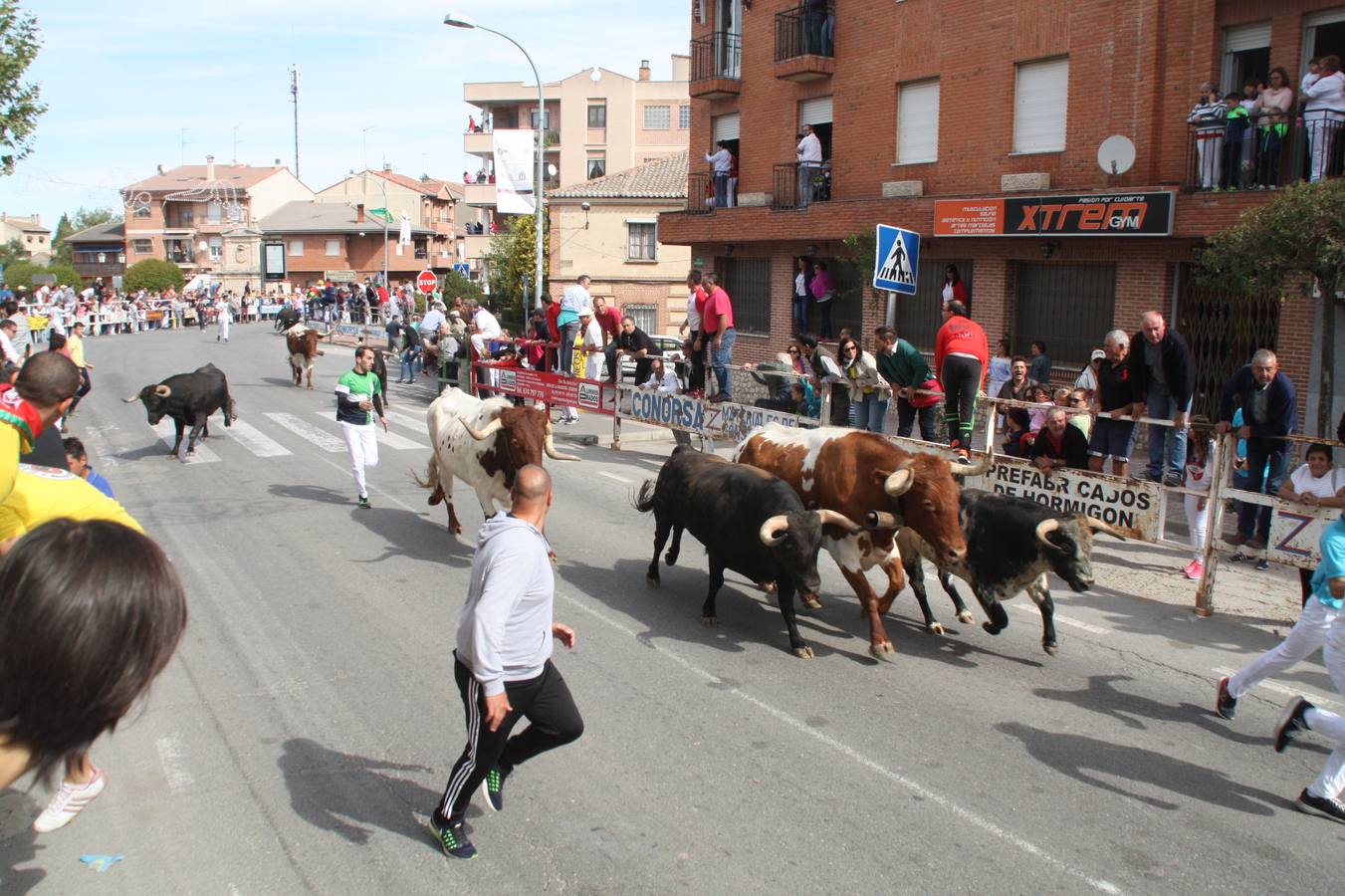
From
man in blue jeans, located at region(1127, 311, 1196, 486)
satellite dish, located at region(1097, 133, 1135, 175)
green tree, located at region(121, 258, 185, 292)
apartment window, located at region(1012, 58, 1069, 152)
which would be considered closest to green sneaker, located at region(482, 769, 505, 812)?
man in blue jeans, located at region(1127, 311, 1196, 486)

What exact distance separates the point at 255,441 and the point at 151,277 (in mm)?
62274

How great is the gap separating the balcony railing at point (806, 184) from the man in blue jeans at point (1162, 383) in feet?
48.0

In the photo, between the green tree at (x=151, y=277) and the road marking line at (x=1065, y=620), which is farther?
the green tree at (x=151, y=277)

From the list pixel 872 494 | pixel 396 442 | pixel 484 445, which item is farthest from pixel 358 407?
pixel 872 494

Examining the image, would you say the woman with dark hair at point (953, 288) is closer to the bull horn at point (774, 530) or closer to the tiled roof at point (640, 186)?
the bull horn at point (774, 530)

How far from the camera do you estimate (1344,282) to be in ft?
37.3

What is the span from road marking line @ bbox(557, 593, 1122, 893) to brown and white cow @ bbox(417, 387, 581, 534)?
2.30 metres

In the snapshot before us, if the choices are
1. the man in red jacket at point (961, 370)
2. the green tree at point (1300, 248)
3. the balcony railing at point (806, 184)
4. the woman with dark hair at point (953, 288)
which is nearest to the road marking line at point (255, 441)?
the man in red jacket at point (961, 370)

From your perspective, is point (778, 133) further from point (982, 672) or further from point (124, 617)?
point (124, 617)

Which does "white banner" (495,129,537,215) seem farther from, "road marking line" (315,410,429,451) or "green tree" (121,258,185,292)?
"green tree" (121,258,185,292)

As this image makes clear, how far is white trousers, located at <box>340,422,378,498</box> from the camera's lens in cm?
1249

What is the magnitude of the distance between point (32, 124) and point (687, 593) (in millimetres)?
23503

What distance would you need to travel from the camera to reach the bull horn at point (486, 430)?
10.3 meters

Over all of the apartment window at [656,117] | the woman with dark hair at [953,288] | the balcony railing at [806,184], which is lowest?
the woman with dark hair at [953,288]
